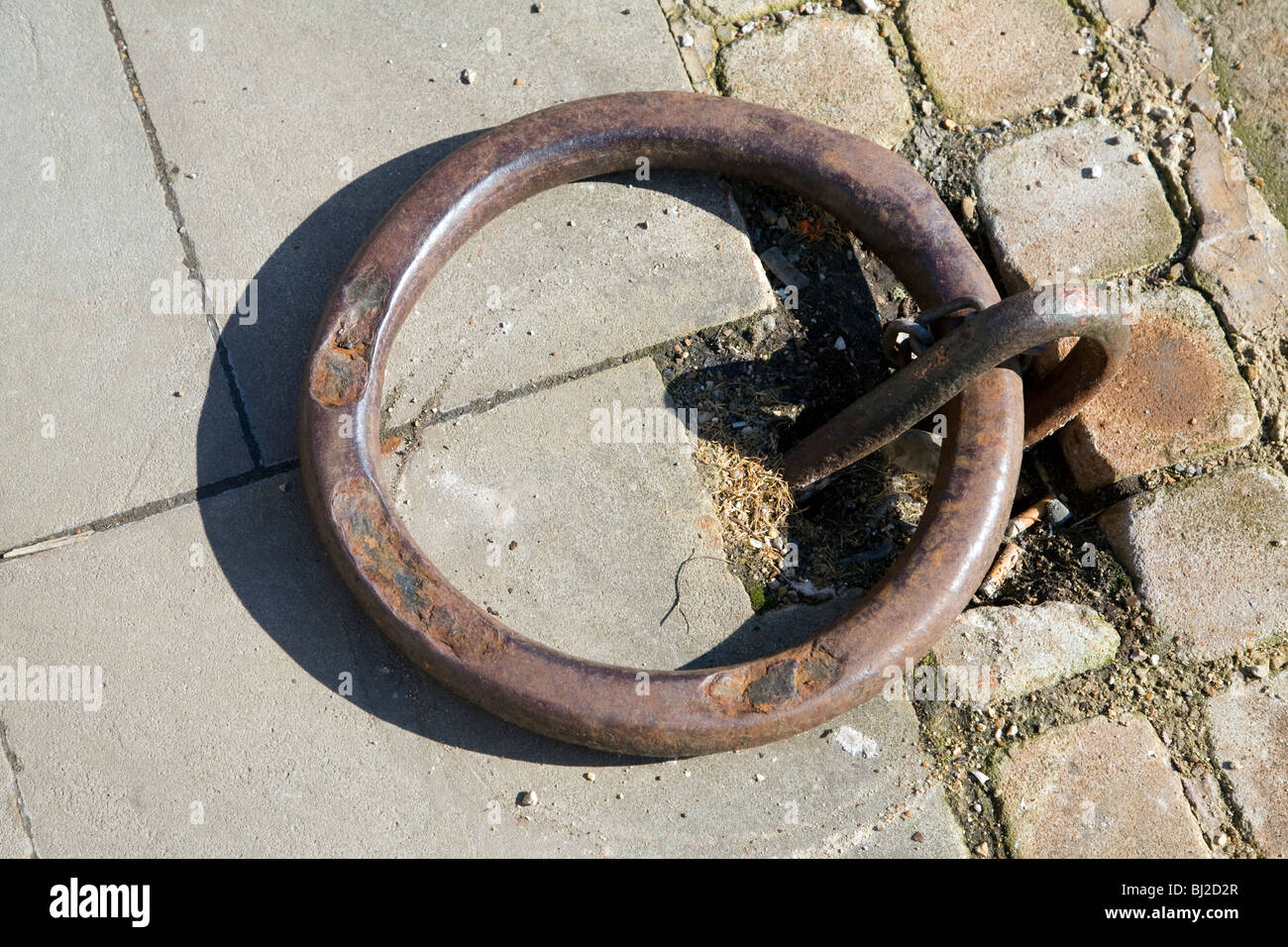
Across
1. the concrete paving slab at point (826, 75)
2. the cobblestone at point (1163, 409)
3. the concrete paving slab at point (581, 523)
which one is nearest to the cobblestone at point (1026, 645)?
the cobblestone at point (1163, 409)

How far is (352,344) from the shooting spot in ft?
8.84

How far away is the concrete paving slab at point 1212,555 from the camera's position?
2842 mm

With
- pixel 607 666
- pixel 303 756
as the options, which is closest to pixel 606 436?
pixel 607 666

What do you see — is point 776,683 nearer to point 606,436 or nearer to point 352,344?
point 606,436

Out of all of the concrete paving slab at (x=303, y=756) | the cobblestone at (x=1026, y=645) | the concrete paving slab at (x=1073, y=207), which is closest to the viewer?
the concrete paving slab at (x=303, y=756)

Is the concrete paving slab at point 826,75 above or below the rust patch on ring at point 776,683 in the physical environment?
above

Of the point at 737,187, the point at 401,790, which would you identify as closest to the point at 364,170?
the point at 737,187

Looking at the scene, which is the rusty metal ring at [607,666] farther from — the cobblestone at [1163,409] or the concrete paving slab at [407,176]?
the cobblestone at [1163,409]

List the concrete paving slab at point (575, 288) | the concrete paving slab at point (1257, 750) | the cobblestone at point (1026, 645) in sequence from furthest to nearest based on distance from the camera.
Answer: the concrete paving slab at point (575, 288) → the cobblestone at point (1026, 645) → the concrete paving slab at point (1257, 750)

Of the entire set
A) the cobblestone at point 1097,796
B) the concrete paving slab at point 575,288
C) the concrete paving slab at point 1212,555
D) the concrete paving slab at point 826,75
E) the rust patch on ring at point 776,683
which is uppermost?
the concrete paving slab at point 826,75

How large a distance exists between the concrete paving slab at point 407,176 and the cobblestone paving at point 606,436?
0.04 ft

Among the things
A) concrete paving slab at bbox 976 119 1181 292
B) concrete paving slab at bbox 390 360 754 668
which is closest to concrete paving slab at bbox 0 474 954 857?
concrete paving slab at bbox 390 360 754 668

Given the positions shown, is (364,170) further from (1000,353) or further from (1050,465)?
(1050,465)

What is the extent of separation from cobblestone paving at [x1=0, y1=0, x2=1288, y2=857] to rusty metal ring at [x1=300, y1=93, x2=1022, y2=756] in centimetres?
24
